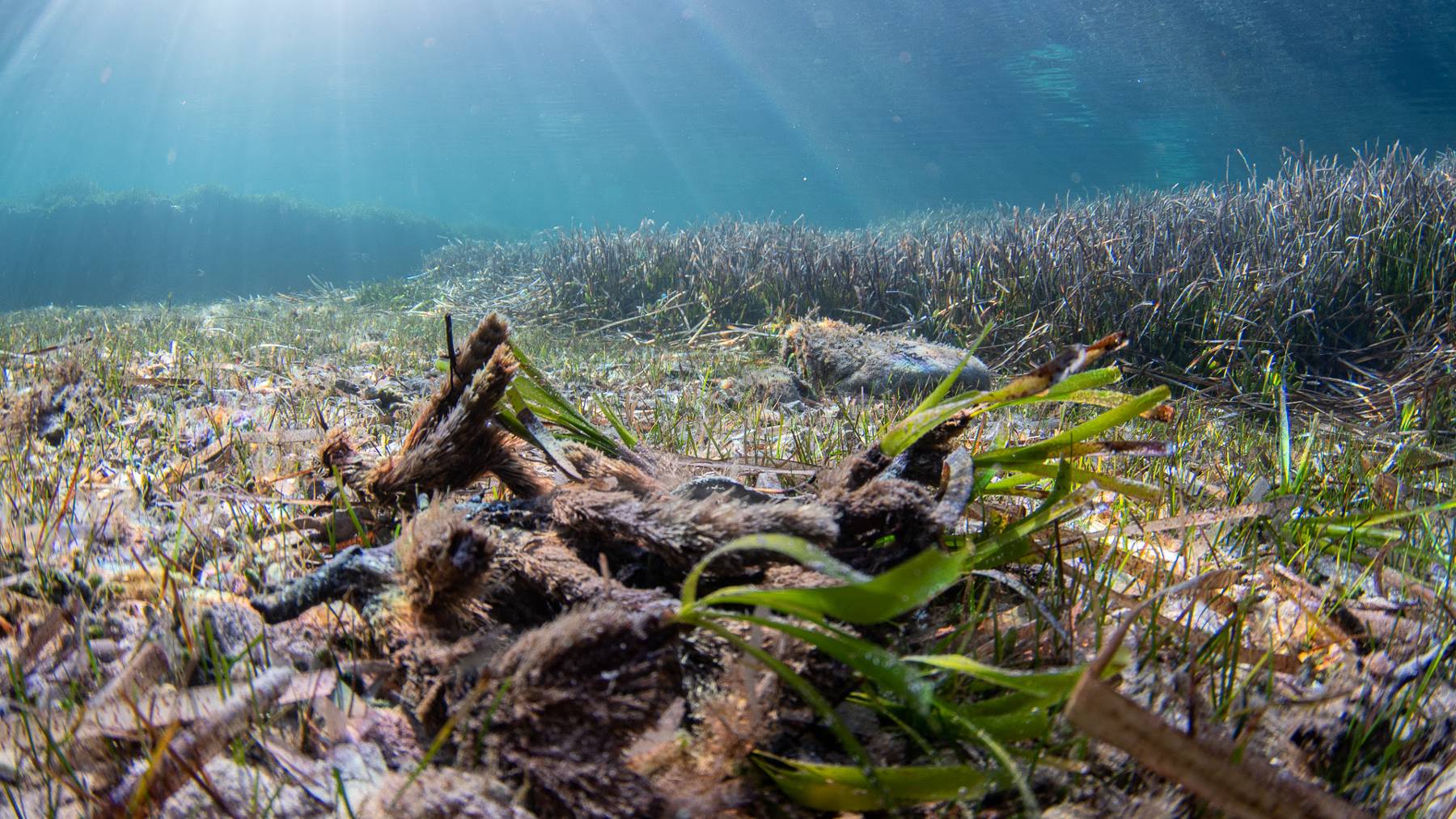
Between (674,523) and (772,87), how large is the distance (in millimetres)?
47418

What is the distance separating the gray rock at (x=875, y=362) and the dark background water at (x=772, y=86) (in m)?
26.3

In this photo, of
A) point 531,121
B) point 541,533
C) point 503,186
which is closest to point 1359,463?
point 541,533

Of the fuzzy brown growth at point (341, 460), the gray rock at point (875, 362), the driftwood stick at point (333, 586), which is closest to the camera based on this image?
the driftwood stick at point (333, 586)

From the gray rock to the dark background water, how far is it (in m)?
26.3

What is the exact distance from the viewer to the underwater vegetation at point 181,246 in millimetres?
23781

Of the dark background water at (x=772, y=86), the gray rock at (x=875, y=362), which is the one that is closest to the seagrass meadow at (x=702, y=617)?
the gray rock at (x=875, y=362)

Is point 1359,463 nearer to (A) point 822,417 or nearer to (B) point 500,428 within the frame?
(A) point 822,417

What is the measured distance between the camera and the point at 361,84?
56.3 meters

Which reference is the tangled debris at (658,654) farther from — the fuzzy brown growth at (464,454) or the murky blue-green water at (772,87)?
the murky blue-green water at (772,87)

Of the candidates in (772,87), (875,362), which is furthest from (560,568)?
(772,87)

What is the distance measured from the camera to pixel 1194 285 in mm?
5027

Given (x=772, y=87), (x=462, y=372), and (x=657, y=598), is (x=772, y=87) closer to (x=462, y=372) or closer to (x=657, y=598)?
(x=462, y=372)

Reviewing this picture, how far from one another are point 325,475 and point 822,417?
227 cm

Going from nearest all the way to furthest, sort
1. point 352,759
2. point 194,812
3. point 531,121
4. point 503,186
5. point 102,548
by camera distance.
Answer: point 194,812 → point 352,759 → point 102,548 → point 531,121 → point 503,186
